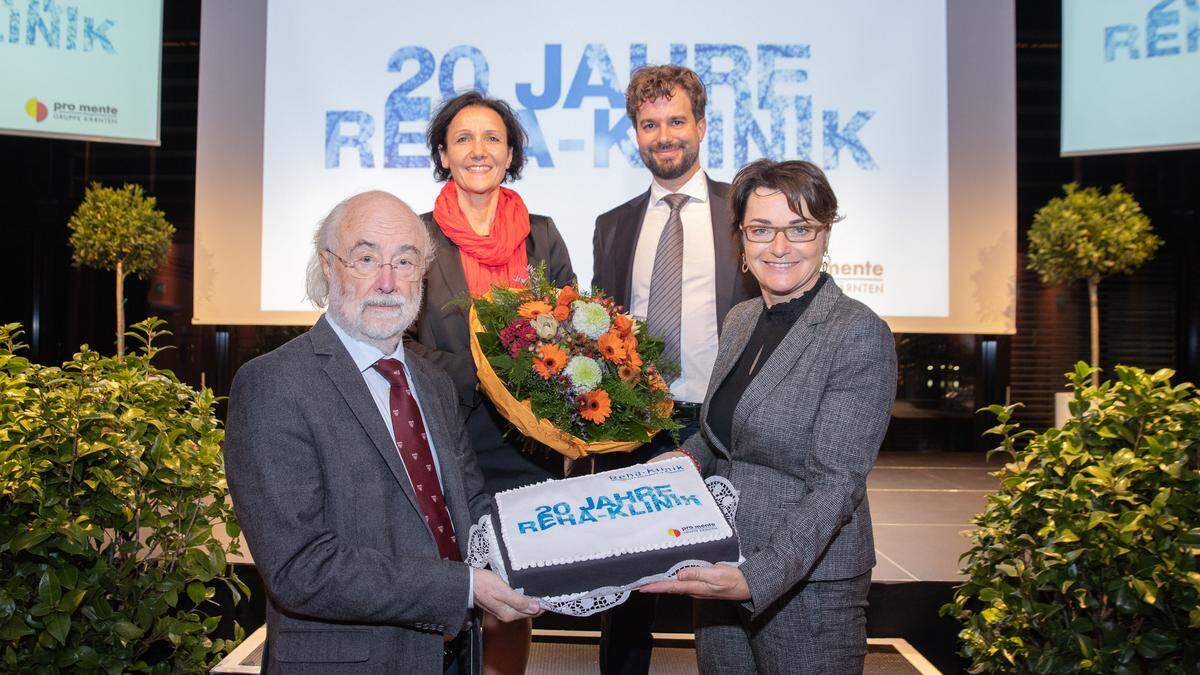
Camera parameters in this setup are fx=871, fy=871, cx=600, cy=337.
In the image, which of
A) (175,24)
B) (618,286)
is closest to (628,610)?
(618,286)

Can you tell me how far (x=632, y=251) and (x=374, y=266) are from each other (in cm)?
143

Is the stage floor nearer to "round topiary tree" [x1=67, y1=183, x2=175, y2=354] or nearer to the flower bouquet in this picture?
the flower bouquet

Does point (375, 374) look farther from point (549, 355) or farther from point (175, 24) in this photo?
point (175, 24)

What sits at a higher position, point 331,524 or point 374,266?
point 374,266

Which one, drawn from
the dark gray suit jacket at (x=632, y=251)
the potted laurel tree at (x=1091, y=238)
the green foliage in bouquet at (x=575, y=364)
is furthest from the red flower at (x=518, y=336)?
the potted laurel tree at (x=1091, y=238)

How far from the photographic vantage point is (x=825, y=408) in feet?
5.62

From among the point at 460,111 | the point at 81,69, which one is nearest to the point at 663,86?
the point at 460,111

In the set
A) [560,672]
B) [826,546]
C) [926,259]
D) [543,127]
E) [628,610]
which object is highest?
[543,127]

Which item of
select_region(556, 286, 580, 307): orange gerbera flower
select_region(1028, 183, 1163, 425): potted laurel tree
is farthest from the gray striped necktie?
select_region(1028, 183, 1163, 425): potted laurel tree

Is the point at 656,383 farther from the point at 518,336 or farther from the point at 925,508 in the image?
the point at 925,508

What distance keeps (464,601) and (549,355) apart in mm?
650

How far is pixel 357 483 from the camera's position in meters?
1.51

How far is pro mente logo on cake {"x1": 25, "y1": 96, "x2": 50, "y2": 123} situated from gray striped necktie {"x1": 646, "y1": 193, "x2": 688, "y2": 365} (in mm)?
4483

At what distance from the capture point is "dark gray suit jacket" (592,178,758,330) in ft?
9.32
